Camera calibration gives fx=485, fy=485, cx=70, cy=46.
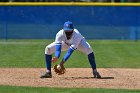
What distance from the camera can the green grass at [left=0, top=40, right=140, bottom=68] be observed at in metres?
14.9

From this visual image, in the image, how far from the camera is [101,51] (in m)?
19.0

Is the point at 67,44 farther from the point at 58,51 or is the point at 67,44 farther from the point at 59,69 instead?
the point at 59,69

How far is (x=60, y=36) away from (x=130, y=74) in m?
2.31

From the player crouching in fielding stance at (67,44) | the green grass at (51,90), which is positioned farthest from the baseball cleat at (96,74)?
the green grass at (51,90)

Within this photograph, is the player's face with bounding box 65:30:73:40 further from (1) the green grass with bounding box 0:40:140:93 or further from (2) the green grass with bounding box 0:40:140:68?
(2) the green grass with bounding box 0:40:140:68

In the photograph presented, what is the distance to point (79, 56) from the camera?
17.6 meters

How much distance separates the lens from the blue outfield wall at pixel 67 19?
24766mm

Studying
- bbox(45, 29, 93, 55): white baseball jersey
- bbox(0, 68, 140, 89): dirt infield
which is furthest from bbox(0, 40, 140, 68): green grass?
bbox(45, 29, 93, 55): white baseball jersey

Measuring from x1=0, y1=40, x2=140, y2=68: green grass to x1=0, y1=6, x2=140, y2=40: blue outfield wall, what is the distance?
Answer: 6.02 ft

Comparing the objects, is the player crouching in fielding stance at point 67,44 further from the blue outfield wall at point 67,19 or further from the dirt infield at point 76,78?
the blue outfield wall at point 67,19

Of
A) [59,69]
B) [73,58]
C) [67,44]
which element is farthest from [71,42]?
[73,58]

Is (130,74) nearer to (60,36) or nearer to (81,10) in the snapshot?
(60,36)

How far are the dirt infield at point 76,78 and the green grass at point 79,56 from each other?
1261 millimetres

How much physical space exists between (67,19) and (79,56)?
7.53 metres
